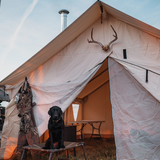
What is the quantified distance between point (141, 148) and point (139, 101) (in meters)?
0.70

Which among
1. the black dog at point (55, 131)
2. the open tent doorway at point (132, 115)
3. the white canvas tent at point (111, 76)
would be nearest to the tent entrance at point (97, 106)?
the white canvas tent at point (111, 76)

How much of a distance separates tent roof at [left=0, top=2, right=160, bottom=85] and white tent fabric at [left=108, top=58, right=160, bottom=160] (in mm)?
768

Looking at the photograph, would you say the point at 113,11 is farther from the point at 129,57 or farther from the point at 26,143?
the point at 26,143

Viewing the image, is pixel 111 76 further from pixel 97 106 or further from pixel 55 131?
pixel 97 106

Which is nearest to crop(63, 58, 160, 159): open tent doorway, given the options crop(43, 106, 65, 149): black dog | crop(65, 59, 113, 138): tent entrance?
crop(43, 106, 65, 149): black dog

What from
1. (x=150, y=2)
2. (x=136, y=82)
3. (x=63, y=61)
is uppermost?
(x=150, y=2)

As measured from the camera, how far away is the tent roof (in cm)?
330

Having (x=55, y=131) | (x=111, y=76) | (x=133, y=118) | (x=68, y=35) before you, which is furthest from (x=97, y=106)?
(x=55, y=131)

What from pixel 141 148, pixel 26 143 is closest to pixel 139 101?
pixel 141 148

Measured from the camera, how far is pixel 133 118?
10.0ft

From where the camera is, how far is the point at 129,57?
11.1ft

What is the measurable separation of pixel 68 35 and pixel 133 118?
189 cm

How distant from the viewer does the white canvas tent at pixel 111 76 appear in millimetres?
2955

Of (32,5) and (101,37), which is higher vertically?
(32,5)
